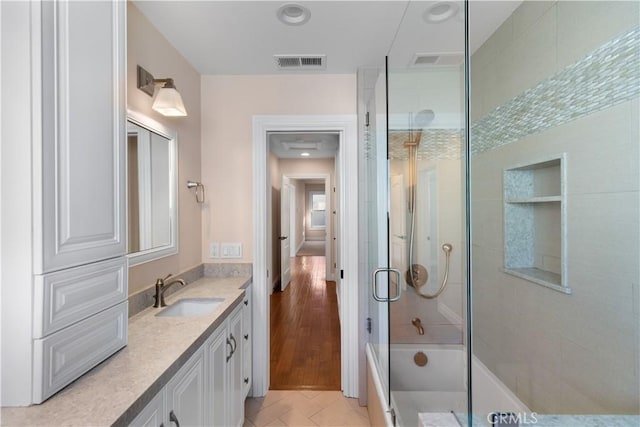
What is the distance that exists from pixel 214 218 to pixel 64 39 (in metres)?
1.53

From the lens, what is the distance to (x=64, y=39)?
83 centimetres

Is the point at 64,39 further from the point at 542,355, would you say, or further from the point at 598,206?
the point at 542,355

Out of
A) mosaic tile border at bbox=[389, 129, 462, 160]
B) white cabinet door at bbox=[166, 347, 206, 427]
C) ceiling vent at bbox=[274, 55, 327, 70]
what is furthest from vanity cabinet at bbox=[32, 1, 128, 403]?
mosaic tile border at bbox=[389, 129, 462, 160]

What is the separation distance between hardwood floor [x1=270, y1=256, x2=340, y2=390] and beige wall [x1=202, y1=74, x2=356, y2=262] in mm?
1146

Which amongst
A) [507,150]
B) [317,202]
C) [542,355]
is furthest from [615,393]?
[317,202]

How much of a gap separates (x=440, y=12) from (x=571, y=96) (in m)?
0.76

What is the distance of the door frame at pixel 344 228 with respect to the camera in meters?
2.18

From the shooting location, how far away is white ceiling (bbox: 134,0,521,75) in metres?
1.48

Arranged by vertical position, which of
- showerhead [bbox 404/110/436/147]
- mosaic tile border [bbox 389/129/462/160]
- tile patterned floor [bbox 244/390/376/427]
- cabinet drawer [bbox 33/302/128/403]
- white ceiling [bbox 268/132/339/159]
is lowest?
tile patterned floor [bbox 244/390/376/427]

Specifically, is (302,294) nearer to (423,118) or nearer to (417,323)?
(417,323)

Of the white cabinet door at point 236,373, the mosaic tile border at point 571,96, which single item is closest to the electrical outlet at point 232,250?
the white cabinet door at point 236,373

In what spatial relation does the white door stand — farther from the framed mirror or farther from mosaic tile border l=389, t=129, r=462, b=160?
mosaic tile border l=389, t=129, r=462, b=160

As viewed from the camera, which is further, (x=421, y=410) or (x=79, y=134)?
(x=421, y=410)

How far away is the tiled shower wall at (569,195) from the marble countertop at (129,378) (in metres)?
1.44
